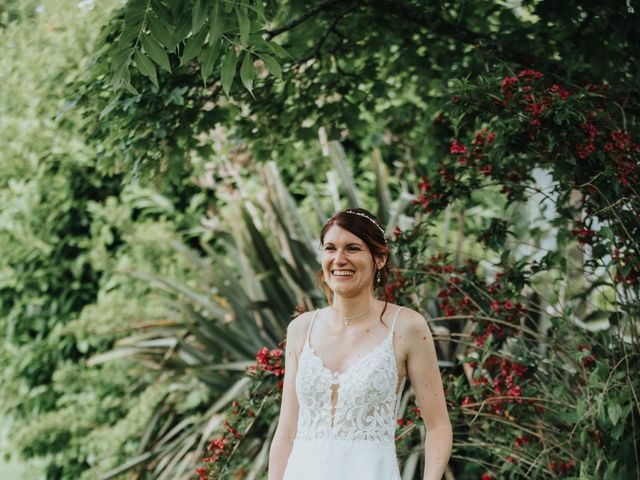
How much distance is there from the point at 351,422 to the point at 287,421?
261 millimetres

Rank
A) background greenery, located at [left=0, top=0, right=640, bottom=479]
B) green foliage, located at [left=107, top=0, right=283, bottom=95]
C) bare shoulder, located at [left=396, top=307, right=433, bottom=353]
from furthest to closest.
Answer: background greenery, located at [left=0, top=0, right=640, bottom=479]
bare shoulder, located at [left=396, top=307, right=433, bottom=353]
green foliage, located at [left=107, top=0, right=283, bottom=95]

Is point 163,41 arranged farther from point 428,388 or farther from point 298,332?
point 428,388

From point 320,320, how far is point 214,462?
1.08 metres

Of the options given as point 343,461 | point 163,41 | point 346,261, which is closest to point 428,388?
point 343,461

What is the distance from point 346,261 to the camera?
111 inches

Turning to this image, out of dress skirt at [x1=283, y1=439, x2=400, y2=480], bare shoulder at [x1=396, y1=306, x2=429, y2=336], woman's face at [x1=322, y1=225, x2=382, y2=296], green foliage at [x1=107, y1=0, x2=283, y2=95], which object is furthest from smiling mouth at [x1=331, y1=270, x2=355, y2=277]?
green foliage at [x1=107, y1=0, x2=283, y2=95]

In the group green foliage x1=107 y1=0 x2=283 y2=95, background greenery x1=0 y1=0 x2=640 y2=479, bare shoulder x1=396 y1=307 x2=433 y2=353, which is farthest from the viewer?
background greenery x1=0 y1=0 x2=640 y2=479

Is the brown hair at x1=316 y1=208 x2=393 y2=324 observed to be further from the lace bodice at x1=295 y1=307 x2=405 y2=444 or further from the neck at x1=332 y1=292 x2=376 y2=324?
the lace bodice at x1=295 y1=307 x2=405 y2=444

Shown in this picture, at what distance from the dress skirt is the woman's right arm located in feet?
0.35

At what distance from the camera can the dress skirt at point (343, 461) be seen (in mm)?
2711

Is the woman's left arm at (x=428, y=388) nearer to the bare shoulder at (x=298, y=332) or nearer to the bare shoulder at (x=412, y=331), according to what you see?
the bare shoulder at (x=412, y=331)

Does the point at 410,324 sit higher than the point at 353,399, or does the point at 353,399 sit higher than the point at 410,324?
the point at 410,324

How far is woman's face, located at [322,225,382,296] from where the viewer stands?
283 centimetres

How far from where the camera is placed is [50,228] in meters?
7.43
